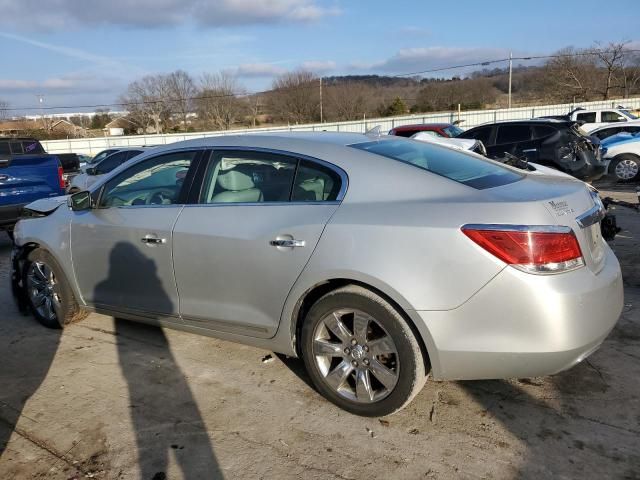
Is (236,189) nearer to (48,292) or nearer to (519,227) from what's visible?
(519,227)

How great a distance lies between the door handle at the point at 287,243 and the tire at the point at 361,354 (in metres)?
0.33

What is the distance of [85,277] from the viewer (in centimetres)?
421

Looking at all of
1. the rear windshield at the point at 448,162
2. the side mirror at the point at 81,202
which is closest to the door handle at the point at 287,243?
the rear windshield at the point at 448,162

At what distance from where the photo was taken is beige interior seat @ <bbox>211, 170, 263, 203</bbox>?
134 inches

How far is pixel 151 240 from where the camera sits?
Answer: 12.0ft

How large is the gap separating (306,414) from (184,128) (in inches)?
2451

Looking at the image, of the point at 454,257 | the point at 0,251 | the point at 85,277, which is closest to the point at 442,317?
the point at 454,257

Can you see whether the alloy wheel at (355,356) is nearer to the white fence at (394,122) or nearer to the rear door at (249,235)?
the rear door at (249,235)

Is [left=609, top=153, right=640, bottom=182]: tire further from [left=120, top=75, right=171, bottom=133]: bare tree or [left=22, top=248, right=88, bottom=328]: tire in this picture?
[left=120, top=75, right=171, bottom=133]: bare tree

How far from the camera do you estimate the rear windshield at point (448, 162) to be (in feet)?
10.0

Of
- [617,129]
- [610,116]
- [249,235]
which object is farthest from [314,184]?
[610,116]

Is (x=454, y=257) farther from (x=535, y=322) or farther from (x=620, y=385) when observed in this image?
(x=620, y=385)

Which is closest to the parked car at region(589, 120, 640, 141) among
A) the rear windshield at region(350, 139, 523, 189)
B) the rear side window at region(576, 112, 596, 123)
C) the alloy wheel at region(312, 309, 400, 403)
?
the rear side window at region(576, 112, 596, 123)

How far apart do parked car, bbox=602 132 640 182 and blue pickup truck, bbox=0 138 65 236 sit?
11.3m
